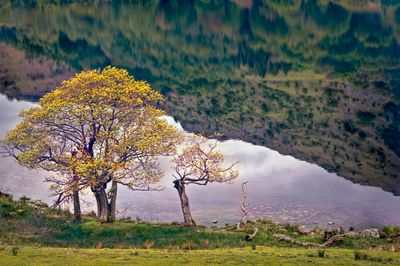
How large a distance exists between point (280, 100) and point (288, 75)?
56.7ft

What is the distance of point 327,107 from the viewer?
105 m

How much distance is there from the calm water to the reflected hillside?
0.33 metres

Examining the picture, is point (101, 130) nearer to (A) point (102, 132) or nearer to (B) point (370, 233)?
(A) point (102, 132)

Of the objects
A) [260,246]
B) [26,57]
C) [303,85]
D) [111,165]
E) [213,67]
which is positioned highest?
[26,57]

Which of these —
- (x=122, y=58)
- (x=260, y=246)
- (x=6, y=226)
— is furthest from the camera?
(x=122, y=58)

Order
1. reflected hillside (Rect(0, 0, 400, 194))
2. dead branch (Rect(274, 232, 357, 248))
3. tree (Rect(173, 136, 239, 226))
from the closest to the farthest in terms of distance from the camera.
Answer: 1. dead branch (Rect(274, 232, 357, 248))
2. tree (Rect(173, 136, 239, 226))
3. reflected hillside (Rect(0, 0, 400, 194))

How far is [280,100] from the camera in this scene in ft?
382

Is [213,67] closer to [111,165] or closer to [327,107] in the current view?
[327,107]

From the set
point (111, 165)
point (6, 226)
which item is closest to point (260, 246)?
point (111, 165)

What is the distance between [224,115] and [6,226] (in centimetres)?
8432

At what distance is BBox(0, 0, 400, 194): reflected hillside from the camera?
9212cm

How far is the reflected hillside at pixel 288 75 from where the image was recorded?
92.1m

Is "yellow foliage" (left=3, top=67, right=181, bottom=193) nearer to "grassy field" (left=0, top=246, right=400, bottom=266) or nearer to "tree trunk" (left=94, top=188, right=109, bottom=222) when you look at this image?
"tree trunk" (left=94, top=188, right=109, bottom=222)

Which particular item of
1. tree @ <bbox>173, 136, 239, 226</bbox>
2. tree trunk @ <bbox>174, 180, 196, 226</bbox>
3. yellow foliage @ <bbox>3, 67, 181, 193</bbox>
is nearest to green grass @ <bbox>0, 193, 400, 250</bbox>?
tree trunk @ <bbox>174, 180, 196, 226</bbox>
